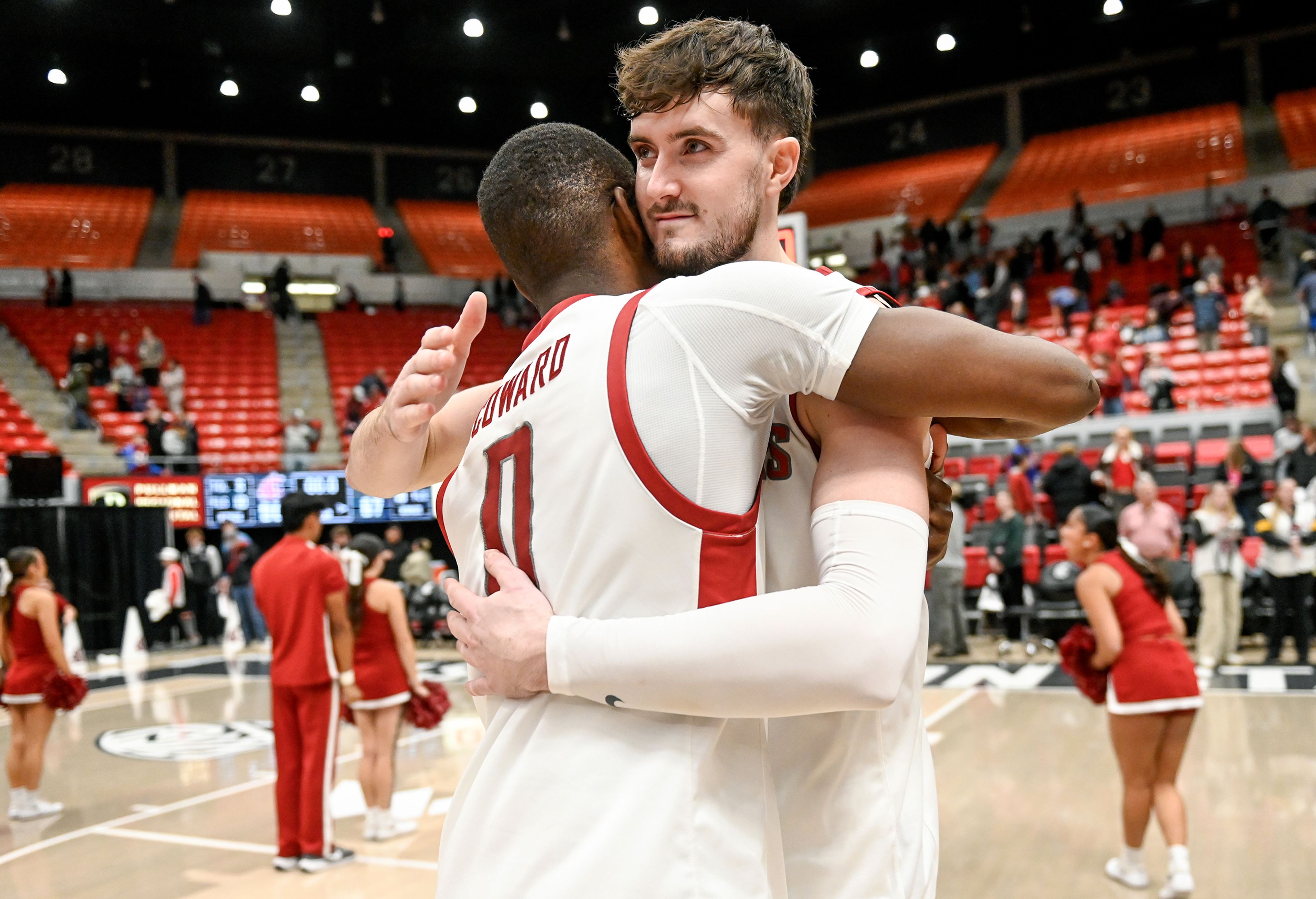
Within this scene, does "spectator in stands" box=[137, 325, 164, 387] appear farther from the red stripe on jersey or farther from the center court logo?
the red stripe on jersey

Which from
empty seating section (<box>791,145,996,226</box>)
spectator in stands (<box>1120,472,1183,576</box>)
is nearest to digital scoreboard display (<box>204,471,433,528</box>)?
spectator in stands (<box>1120,472,1183,576</box>)

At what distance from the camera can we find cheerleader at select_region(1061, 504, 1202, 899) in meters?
4.61

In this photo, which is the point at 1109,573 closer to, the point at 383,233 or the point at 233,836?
the point at 233,836

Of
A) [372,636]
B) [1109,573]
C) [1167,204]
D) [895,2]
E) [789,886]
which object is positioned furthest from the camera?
[895,2]

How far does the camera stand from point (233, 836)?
19.8 ft

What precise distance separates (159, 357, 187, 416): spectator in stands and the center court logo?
9.25m

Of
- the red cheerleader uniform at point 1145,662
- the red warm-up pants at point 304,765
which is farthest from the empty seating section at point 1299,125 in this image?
the red warm-up pants at point 304,765

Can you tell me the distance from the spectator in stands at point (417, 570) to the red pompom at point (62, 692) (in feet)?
24.6

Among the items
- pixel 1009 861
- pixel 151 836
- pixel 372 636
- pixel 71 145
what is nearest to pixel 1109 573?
pixel 1009 861

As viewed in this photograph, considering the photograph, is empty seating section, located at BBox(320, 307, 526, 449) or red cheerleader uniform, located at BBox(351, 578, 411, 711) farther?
empty seating section, located at BBox(320, 307, 526, 449)

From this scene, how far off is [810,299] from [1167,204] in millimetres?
19654

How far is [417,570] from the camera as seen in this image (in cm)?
1445

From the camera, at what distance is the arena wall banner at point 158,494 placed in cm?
1472

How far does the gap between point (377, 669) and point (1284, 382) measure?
10.5 m
